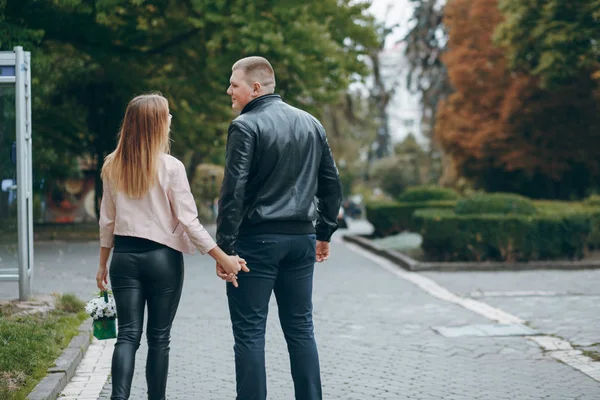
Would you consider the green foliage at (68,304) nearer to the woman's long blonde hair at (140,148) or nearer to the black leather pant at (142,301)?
the black leather pant at (142,301)

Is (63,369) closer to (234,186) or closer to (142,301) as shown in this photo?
(142,301)

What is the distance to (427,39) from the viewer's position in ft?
139

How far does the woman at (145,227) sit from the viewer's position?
4898 millimetres

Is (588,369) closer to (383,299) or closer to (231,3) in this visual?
(383,299)

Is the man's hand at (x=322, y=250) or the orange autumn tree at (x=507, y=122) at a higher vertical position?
the orange autumn tree at (x=507, y=122)

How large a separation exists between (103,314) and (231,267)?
3.40 ft

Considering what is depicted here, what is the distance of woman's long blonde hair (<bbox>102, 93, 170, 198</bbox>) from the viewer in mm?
4914

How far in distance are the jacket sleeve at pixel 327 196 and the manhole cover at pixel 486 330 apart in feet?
13.0

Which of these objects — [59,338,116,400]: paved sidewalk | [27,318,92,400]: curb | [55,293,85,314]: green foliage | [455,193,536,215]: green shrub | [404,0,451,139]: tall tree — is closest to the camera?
[27,318,92,400]: curb

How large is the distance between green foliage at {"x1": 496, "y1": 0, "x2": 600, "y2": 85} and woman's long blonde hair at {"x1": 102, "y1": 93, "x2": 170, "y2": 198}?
51.9 feet

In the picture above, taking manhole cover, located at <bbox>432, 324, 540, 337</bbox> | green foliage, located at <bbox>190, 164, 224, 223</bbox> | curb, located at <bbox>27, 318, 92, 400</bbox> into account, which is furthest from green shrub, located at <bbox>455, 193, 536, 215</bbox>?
green foliage, located at <bbox>190, 164, 224, 223</bbox>

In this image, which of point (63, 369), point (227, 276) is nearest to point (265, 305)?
point (227, 276)

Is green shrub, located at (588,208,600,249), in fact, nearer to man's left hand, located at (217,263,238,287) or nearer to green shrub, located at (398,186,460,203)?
green shrub, located at (398,186,460,203)

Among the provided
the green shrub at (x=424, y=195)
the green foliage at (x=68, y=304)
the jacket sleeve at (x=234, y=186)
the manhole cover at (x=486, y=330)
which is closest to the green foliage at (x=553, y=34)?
the green shrub at (x=424, y=195)
